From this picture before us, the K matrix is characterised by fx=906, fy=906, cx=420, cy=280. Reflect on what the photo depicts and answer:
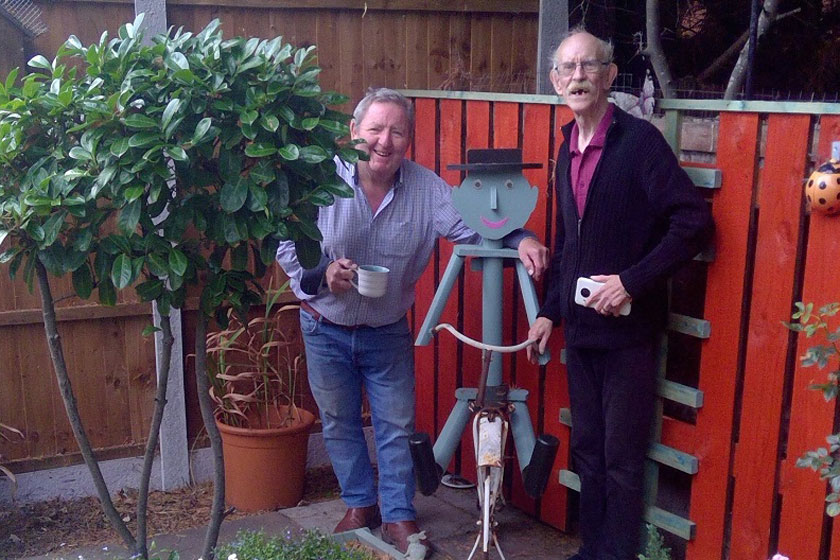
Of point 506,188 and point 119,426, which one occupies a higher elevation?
point 506,188

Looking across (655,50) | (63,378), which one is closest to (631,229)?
(63,378)

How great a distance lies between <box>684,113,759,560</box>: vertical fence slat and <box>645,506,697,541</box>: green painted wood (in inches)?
1.1

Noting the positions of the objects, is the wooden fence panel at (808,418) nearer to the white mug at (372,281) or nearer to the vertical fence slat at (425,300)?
the white mug at (372,281)

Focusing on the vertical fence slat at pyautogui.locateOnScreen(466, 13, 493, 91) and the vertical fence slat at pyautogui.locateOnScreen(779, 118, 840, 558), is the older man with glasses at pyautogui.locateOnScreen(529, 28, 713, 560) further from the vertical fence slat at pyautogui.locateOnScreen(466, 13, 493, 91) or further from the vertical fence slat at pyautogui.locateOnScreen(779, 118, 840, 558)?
the vertical fence slat at pyautogui.locateOnScreen(466, 13, 493, 91)

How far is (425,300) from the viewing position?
4.41m

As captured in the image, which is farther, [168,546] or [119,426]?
[119,426]

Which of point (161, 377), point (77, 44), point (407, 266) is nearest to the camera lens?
point (77, 44)

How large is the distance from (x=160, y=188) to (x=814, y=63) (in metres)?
4.82

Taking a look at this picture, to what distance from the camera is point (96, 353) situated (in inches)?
168

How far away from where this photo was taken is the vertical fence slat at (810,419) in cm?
256

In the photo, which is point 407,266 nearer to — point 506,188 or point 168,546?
point 506,188

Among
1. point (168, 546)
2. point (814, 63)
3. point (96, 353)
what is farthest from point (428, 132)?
point (814, 63)

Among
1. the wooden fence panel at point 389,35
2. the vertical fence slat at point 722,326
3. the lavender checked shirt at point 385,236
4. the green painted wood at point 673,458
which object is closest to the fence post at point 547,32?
the wooden fence panel at point 389,35

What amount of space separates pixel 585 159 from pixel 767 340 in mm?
826
